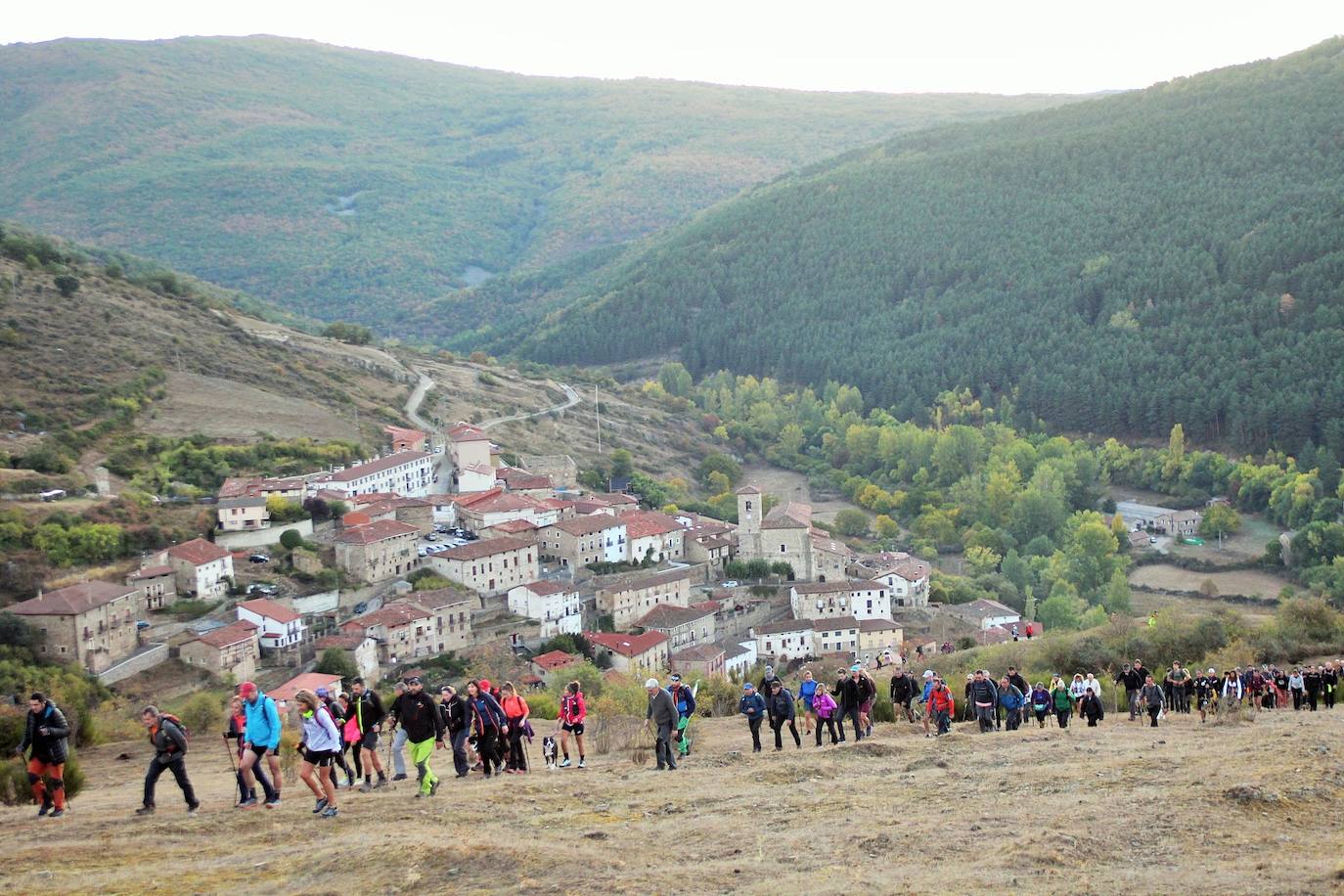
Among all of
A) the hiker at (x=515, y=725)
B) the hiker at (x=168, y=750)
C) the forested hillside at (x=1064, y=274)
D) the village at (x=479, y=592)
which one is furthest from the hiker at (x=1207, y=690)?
the forested hillside at (x=1064, y=274)

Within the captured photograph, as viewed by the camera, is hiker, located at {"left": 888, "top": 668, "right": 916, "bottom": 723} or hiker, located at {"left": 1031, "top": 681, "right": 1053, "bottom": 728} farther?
hiker, located at {"left": 1031, "top": 681, "right": 1053, "bottom": 728}

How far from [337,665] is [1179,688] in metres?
22.1

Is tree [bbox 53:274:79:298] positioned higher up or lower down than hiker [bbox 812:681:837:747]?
higher up

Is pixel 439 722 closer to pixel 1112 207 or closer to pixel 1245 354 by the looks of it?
→ pixel 1245 354

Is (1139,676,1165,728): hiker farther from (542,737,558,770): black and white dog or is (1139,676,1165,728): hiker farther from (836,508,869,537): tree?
(836,508,869,537): tree

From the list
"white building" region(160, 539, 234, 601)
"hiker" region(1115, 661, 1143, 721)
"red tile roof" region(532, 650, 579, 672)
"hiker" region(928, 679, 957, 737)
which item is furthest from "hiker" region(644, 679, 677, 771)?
"white building" region(160, 539, 234, 601)

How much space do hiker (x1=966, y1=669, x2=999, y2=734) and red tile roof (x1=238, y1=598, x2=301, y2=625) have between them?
24417 millimetres

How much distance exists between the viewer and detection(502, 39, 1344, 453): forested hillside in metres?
98.8

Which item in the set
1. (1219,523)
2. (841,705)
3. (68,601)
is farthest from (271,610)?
(1219,523)

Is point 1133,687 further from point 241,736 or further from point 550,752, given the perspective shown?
point 241,736

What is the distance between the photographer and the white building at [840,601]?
48156mm

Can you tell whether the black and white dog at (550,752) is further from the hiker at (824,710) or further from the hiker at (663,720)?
the hiker at (824,710)

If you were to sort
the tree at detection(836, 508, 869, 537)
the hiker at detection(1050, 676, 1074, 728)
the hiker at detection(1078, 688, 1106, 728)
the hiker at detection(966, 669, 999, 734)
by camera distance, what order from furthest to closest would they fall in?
the tree at detection(836, 508, 869, 537), the hiker at detection(1078, 688, 1106, 728), the hiker at detection(1050, 676, 1074, 728), the hiker at detection(966, 669, 999, 734)

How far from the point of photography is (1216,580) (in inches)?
2522
